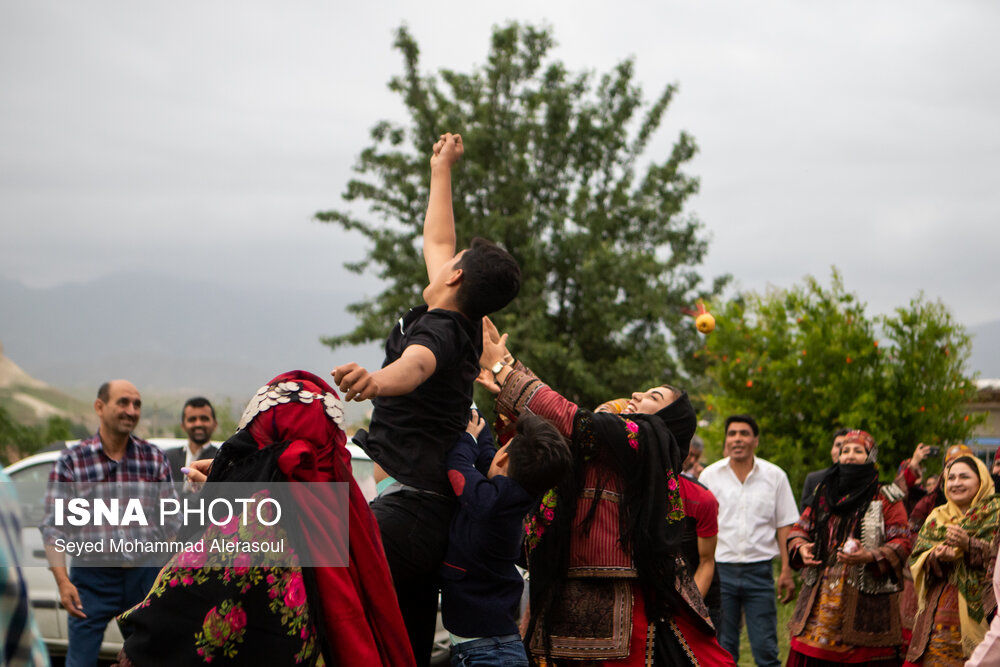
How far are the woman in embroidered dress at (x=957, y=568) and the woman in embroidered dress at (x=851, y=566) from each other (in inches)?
9.8

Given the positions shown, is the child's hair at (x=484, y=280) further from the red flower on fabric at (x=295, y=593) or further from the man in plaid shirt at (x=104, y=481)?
the man in plaid shirt at (x=104, y=481)

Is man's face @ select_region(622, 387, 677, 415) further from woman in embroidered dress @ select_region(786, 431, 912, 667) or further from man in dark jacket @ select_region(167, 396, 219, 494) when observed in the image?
man in dark jacket @ select_region(167, 396, 219, 494)

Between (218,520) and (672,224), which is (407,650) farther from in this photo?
(672,224)

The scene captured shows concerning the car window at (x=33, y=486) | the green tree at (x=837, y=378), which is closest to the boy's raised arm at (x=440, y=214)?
the car window at (x=33, y=486)

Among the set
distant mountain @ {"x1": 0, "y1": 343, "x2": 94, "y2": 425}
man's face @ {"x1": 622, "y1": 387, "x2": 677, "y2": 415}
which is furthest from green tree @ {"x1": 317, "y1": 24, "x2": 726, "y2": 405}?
man's face @ {"x1": 622, "y1": 387, "x2": 677, "y2": 415}

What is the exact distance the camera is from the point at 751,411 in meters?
10.7

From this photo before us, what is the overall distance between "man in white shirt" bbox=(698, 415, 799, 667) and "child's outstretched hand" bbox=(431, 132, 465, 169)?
4250mm

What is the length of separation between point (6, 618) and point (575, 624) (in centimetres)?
297

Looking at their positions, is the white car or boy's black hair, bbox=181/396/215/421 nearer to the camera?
the white car

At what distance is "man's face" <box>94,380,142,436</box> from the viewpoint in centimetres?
625

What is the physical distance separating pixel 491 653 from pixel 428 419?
887mm

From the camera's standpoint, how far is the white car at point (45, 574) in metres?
7.19

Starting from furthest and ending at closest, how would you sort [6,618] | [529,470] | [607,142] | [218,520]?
[607,142]
[529,470]
[218,520]
[6,618]

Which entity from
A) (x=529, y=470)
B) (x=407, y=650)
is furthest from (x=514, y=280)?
(x=407, y=650)
